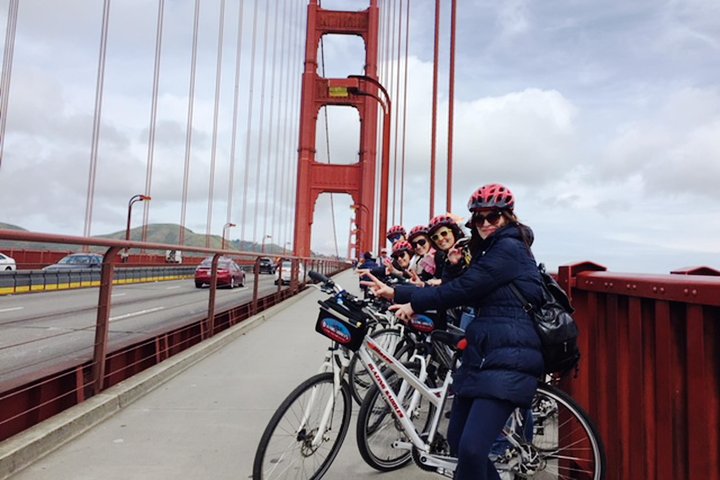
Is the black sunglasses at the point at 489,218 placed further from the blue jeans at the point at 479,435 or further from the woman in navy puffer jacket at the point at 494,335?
the blue jeans at the point at 479,435

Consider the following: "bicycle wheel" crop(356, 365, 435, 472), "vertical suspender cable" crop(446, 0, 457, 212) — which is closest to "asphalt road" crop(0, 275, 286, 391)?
"bicycle wheel" crop(356, 365, 435, 472)

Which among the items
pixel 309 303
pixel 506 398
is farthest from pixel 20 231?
pixel 309 303

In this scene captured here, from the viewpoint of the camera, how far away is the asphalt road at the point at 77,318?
11.0ft

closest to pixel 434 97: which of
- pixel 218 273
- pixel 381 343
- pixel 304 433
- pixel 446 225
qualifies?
pixel 218 273

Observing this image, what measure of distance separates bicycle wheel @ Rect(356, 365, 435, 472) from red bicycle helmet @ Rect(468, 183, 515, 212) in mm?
1008

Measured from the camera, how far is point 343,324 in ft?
7.34

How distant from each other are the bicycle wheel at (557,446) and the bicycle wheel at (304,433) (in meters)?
0.75

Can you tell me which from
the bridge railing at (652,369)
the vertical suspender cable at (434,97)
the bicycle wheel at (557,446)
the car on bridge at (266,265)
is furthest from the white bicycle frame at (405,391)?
the vertical suspender cable at (434,97)

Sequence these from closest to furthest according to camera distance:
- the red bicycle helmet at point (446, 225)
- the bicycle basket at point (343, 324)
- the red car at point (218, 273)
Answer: the bicycle basket at point (343, 324)
the red bicycle helmet at point (446, 225)
the red car at point (218, 273)

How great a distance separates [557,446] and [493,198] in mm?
1288

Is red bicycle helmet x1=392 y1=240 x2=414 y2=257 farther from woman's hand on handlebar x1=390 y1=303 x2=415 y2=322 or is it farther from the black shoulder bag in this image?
the black shoulder bag

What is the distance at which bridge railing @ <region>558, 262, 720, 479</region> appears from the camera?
5.19ft

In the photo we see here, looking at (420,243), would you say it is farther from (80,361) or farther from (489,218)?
(80,361)

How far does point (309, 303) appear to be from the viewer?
1158 centimetres
